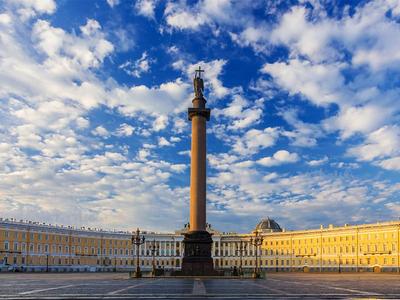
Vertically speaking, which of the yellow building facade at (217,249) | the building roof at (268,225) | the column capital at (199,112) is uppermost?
the column capital at (199,112)

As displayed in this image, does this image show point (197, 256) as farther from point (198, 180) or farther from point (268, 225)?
point (268, 225)

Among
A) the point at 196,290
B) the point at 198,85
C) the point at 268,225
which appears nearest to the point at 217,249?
the point at 268,225

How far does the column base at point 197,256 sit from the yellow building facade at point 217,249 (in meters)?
31.5

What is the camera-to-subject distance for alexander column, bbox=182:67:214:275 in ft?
179

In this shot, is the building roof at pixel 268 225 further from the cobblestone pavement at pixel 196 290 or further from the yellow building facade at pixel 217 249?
the cobblestone pavement at pixel 196 290

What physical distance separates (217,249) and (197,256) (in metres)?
107

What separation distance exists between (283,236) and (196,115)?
90.7 metres

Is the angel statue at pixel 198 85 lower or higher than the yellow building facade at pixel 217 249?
higher

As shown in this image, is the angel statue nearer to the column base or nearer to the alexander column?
the alexander column

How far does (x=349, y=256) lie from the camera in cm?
11706

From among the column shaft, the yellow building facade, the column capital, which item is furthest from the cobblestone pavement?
the yellow building facade

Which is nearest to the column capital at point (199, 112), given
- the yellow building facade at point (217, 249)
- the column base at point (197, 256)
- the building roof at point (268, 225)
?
the column base at point (197, 256)

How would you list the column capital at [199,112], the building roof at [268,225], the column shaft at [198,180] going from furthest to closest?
the building roof at [268,225] < the column capital at [199,112] < the column shaft at [198,180]

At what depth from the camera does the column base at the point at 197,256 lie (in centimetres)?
5441
